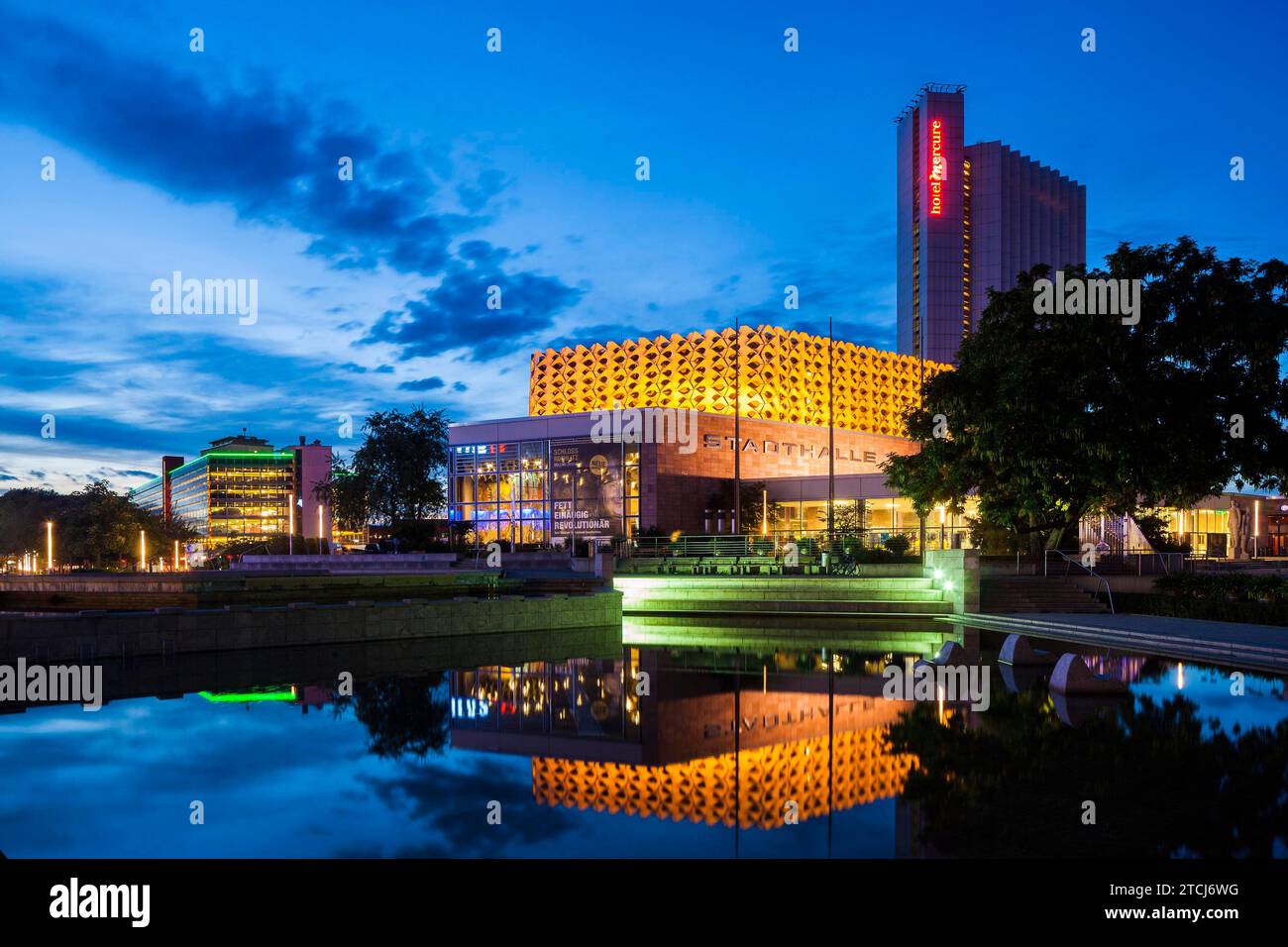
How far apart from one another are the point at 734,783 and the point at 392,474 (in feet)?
175

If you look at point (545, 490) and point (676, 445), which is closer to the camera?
point (676, 445)

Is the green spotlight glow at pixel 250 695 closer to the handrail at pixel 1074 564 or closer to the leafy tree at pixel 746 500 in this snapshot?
the handrail at pixel 1074 564

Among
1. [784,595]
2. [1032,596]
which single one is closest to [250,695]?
[784,595]

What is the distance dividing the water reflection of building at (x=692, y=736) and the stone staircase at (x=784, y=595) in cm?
1230

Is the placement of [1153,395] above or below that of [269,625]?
above

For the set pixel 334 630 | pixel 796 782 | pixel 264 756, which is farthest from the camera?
pixel 334 630

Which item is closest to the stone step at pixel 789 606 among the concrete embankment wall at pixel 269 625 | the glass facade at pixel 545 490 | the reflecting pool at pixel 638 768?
the concrete embankment wall at pixel 269 625

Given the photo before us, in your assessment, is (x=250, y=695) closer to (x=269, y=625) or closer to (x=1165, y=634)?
(x=269, y=625)

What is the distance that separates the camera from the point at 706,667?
1950 centimetres

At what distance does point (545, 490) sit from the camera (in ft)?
215

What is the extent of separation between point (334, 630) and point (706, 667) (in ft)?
27.2

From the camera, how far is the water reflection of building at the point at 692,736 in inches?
371
